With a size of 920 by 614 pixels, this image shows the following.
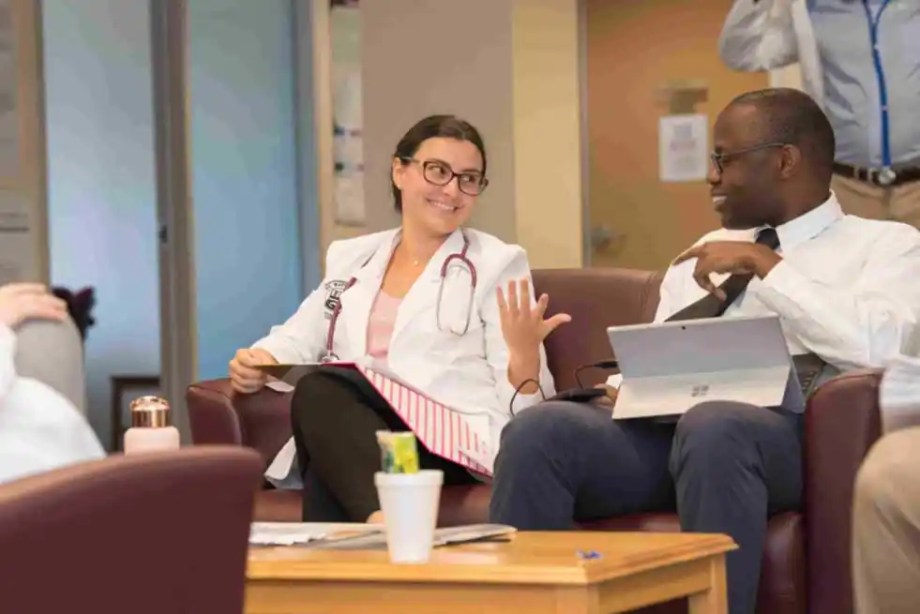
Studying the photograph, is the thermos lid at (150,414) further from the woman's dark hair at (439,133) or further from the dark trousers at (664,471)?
the woman's dark hair at (439,133)

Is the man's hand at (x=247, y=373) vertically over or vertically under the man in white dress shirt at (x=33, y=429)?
under

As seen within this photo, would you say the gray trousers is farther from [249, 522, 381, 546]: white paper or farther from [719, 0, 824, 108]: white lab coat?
[719, 0, 824, 108]: white lab coat

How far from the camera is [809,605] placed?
121 inches

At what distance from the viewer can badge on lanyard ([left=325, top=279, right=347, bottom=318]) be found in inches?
157

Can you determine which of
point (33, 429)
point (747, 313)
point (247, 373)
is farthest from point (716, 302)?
point (33, 429)

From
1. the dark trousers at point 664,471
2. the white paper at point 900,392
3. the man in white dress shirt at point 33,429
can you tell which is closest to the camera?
the man in white dress shirt at point 33,429

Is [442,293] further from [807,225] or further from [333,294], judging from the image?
[807,225]

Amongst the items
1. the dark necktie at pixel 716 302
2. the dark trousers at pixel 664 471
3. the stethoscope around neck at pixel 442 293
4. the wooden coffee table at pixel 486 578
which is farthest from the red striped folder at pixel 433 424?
the wooden coffee table at pixel 486 578

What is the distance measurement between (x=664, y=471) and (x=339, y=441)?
71cm

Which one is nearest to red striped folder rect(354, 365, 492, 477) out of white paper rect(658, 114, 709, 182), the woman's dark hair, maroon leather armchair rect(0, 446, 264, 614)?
the woman's dark hair

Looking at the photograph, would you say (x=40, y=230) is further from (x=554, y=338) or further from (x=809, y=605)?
(x=809, y=605)

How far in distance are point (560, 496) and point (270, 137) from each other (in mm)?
4760

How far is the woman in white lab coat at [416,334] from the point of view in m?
3.56

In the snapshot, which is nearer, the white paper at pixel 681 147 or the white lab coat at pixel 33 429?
the white lab coat at pixel 33 429
